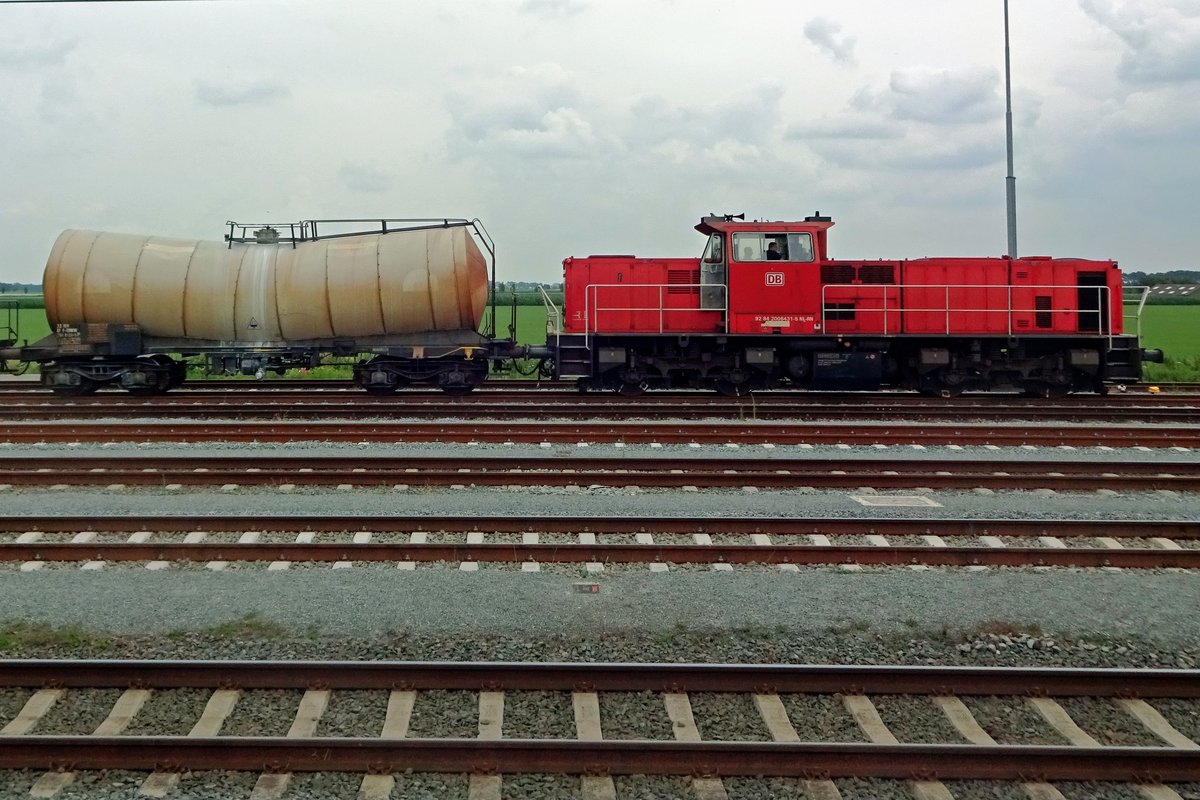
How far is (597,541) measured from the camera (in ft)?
29.0

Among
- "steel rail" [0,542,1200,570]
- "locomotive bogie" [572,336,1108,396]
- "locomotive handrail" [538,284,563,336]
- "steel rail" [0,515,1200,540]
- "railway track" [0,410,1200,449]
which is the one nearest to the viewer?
"steel rail" [0,542,1200,570]

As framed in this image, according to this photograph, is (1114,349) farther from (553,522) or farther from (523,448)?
(553,522)

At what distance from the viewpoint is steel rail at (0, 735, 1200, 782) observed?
484 centimetres

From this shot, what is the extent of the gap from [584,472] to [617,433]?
254 centimetres

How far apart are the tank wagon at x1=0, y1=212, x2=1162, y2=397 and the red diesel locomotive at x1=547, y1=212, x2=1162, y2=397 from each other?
39 mm

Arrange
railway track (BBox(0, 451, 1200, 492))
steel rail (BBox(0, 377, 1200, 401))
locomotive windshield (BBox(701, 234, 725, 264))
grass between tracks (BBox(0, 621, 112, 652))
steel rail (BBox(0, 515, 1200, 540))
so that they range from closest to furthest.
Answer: grass between tracks (BBox(0, 621, 112, 652)) < steel rail (BBox(0, 515, 1200, 540)) < railway track (BBox(0, 451, 1200, 492)) < locomotive windshield (BBox(701, 234, 725, 264)) < steel rail (BBox(0, 377, 1200, 401))

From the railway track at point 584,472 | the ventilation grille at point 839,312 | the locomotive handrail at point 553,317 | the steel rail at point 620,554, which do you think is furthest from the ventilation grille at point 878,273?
the steel rail at point 620,554

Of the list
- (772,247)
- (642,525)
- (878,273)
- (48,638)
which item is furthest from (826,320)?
(48,638)

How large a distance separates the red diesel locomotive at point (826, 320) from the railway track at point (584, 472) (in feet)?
20.5

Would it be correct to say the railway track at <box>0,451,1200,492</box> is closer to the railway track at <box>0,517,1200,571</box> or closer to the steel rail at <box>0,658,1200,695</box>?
the railway track at <box>0,517,1200,571</box>

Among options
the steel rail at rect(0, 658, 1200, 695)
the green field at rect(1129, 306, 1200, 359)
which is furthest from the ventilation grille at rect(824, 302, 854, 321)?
the green field at rect(1129, 306, 1200, 359)

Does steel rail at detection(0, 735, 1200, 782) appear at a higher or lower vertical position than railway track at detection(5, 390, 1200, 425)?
lower

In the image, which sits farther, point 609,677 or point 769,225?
point 769,225

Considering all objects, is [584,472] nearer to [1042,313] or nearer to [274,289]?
[274,289]
